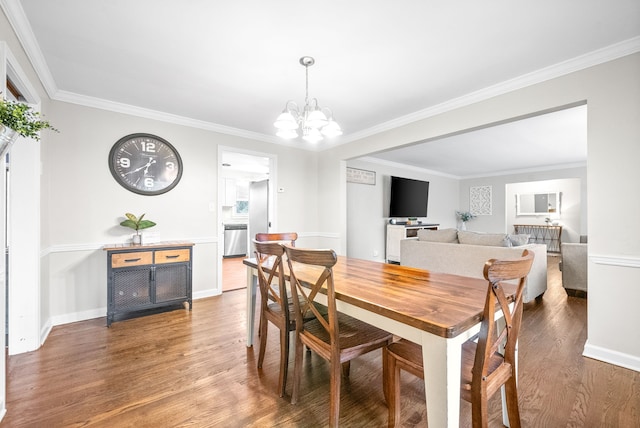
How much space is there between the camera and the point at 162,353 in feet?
7.37

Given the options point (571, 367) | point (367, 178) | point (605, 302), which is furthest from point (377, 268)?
point (367, 178)

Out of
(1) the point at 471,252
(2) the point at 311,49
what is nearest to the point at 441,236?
(1) the point at 471,252

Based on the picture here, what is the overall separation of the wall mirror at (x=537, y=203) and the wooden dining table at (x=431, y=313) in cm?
841

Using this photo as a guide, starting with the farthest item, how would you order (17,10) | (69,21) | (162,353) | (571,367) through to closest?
(162,353) → (571,367) → (69,21) → (17,10)

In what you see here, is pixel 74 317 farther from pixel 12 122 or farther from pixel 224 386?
pixel 12 122

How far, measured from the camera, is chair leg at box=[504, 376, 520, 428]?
1350 millimetres

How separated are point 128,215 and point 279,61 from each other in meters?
2.39

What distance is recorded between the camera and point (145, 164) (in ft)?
11.1

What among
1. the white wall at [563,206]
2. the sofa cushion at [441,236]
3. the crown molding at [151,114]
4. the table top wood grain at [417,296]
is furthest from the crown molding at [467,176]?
the table top wood grain at [417,296]

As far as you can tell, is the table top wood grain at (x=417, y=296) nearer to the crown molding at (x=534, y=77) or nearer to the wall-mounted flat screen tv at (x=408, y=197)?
the crown molding at (x=534, y=77)

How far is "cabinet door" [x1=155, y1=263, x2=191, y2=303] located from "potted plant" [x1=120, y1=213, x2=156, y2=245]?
0.43 metres

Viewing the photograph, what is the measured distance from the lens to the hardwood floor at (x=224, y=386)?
153cm

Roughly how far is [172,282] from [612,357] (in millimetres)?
4033

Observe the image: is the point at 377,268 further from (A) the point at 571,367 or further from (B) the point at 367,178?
(B) the point at 367,178
